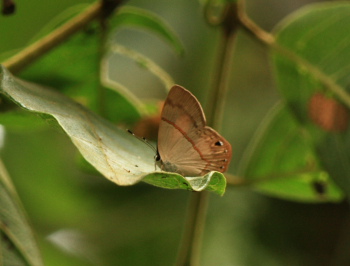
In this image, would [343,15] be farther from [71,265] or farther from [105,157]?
[71,265]

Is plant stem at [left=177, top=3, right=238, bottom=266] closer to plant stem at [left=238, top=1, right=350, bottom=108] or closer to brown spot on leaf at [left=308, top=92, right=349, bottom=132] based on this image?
plant stem at [left=238, top=1, right=350, bottom=108]

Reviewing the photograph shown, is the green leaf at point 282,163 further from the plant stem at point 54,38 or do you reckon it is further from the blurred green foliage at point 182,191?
the plant stem at point 54,38

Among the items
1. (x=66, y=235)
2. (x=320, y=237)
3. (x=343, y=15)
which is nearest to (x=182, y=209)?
(x=66, y=235)

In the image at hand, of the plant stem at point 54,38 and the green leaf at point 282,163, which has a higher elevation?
the plant stem at point 54,38

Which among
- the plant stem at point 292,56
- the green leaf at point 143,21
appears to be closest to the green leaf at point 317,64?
the plant stem at point 292,56

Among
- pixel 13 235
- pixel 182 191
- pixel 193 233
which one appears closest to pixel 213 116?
pixel 193 233

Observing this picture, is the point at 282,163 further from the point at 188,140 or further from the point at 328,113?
the point at 188,140
